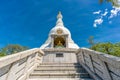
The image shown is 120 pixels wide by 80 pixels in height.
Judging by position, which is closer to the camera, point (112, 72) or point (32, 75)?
point (112, 72)

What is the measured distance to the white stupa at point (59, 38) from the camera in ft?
49.0

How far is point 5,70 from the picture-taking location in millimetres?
3154

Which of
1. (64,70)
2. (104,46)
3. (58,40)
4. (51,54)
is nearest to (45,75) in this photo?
(64,70)

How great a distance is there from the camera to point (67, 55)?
10680 mm

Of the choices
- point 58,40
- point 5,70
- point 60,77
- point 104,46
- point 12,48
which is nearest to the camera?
point 5,70

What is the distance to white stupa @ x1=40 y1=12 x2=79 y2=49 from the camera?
1492cm

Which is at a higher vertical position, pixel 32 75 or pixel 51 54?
pixel 51 54

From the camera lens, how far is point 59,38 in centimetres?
1723

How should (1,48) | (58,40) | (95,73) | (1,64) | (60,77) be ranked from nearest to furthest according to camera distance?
(1,64) < (95,73) < (60,77) < (58,40) < (1,48)

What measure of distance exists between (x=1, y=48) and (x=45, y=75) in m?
21.2

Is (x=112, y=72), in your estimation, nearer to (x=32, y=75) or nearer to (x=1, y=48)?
(x=32, y=75)

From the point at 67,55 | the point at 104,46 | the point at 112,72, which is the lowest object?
the point at 112,72

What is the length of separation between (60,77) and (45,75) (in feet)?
1.99

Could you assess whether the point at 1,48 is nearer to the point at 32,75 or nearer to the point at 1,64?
the point at 32,75
